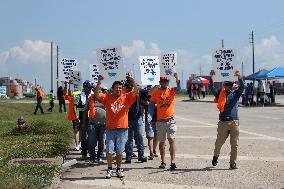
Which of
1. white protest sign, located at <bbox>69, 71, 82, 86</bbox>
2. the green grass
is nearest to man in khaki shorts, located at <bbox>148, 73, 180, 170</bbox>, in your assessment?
the green grass

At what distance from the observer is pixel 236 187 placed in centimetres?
834

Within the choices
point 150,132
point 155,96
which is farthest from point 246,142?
point 155,96

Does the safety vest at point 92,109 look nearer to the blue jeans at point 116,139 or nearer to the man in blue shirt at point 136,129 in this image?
the man in blue shirt at point 136,129

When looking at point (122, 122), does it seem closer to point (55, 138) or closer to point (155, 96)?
point (155, 96)

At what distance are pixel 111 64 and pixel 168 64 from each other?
1.67 m

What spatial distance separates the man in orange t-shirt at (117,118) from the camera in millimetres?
9438

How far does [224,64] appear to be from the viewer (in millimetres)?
11070

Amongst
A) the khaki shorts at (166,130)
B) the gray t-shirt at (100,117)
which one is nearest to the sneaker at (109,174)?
the khaki shorts at (166,130)

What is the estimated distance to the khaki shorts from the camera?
33.9 ft

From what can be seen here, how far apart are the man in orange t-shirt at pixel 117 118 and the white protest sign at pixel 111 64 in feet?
1.83

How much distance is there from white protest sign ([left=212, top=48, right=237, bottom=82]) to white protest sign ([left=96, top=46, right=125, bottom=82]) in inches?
80.3

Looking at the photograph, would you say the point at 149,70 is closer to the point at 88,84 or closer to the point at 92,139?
the point at 88,84

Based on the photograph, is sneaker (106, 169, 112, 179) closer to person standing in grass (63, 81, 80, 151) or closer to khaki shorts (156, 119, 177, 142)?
khaki shorts (156, 119, 177, 142)

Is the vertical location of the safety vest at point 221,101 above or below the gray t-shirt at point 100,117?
above
